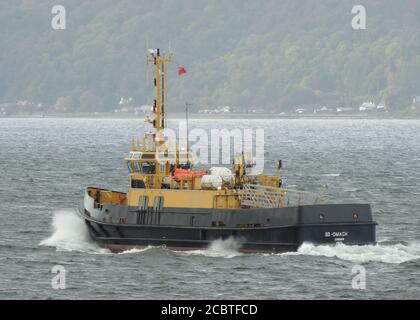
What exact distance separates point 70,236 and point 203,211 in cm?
1010

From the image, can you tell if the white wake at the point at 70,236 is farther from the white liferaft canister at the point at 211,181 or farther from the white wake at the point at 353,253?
the white wake at the point at 353,253

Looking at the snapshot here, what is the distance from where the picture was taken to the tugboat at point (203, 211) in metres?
54.0

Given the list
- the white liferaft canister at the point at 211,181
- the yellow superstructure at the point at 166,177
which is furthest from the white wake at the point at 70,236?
the white liferaft canister at the point at 211,181

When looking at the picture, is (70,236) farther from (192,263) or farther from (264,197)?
(264,197)

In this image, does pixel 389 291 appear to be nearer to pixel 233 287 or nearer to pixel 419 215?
pixel 233 287

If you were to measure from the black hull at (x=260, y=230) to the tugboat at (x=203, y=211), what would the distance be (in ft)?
0.14

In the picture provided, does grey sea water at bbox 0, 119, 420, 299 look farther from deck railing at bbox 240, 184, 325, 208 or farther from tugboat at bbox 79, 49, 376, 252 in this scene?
deck railing at bbox 240, 184, 325, 208

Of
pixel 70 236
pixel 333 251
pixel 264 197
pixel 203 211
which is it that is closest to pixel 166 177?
pixel 203 211

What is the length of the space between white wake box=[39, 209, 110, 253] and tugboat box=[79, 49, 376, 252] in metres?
0.69

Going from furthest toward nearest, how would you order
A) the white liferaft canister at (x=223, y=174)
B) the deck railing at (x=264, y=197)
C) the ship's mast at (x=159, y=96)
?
the ship's mast at (x=159, y=96) → the white liferaft canister at (x=223, y=174) → the deck railing at (x=264, y=197)

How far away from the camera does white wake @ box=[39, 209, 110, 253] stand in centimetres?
5897

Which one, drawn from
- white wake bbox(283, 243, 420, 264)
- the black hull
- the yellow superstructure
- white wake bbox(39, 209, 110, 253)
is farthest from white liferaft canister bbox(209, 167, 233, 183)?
white wake bbox(39, 209, 110, 253)

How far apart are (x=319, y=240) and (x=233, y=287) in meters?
6.10
